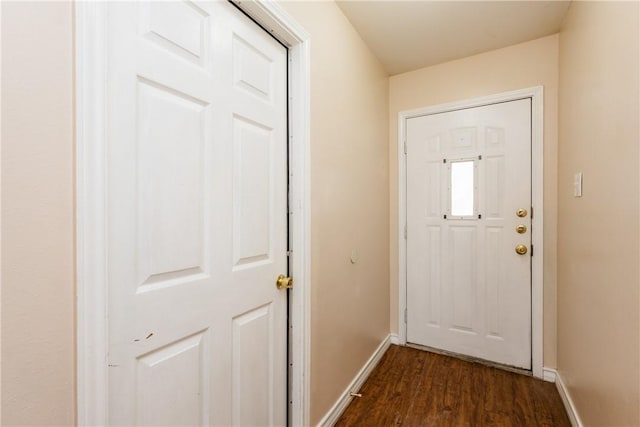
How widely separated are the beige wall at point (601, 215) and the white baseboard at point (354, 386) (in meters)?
1.19

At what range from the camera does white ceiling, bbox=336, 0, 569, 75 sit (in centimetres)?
183

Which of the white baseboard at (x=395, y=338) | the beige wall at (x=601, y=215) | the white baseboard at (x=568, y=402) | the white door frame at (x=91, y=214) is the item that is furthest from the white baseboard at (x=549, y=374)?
the white door frame at (x=91, y=214)

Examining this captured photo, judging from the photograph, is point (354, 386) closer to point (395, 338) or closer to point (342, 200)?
point (395, 338)

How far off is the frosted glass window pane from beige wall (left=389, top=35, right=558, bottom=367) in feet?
1.54

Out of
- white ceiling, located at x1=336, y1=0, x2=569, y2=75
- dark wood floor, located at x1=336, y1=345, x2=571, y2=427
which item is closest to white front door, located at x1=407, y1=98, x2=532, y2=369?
dark wood floor, located at x1=336, y1=345, x2=571, y2=427

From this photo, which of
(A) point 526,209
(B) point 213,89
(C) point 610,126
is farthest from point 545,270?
(B) point 213,89

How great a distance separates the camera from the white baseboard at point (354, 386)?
5.56 feet

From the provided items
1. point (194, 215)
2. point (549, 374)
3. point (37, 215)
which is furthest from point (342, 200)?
point (549, 374)

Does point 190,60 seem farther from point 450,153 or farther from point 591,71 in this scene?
point 450,153

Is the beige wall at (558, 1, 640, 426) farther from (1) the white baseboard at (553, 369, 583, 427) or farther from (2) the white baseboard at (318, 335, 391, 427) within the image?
(2) the white baseboard at (318, 335, 391, 427)

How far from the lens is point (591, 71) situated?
147cm

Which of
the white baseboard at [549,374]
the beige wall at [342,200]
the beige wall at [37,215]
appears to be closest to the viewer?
the beige wall at [37,215]

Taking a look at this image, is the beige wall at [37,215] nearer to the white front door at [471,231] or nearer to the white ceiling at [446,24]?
the white ceiling at [446,24]

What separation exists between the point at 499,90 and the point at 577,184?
3.31 feet
